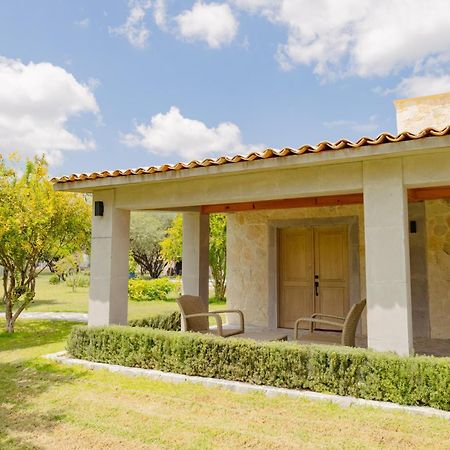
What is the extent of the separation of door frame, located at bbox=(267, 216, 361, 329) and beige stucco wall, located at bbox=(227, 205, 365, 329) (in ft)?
0.32

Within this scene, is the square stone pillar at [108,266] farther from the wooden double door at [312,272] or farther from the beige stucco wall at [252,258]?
the wooden double door at [312,272]

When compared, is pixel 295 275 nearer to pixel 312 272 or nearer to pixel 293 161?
pixel 312 272

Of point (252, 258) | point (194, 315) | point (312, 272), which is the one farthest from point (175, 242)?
point (194, 315)

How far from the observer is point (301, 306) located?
9.80 metres

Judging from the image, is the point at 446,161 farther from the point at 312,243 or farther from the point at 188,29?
the point at 188,29

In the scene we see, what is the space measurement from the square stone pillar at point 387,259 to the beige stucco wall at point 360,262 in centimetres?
395

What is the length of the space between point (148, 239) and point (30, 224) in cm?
2539

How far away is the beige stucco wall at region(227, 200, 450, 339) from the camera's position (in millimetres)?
8281

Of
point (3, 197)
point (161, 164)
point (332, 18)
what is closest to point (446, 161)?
point (161, 164)

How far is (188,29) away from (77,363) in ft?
38.0

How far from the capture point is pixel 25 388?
536 cm

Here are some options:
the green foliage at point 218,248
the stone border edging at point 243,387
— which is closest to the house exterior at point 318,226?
the stone border edging at point 243,387

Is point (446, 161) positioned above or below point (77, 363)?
above

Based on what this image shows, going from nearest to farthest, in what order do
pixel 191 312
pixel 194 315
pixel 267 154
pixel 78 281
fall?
pixel 267 154, pixel 194 315, pixel 191 312, pixel 78 281
